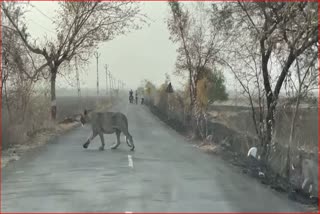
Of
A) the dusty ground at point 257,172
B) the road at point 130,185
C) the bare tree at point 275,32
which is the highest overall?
the bare tree at point 275,32

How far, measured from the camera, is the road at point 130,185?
909 centimetres

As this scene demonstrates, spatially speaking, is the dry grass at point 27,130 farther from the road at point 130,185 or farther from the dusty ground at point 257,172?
the dusty ground at point 257,172

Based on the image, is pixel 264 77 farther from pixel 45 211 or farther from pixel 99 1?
pixel 99 1

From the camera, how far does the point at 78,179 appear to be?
12172 mm

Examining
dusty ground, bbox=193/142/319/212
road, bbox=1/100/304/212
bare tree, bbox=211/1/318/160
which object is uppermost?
bare tree, bbox=211/1/318/160

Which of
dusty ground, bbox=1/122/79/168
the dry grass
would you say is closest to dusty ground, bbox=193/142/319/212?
dusty ground, bbox=1/122/79/168

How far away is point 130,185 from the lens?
11.3 m

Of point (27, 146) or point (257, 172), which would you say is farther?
point (27, 146)

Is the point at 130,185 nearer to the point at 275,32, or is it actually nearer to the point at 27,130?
the point at 275,32

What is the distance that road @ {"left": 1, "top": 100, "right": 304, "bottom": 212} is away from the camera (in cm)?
909

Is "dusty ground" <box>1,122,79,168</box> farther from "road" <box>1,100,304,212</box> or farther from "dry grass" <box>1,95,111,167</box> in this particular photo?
"road" <box>1,100,304,212</box>

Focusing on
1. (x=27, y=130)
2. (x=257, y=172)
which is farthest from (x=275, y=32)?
(x=27, y=130)

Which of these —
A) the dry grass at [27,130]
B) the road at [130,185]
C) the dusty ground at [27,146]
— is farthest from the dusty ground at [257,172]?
the dry grass at [27,130]

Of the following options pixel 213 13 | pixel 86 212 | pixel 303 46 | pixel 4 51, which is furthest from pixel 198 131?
pixel 86 212
